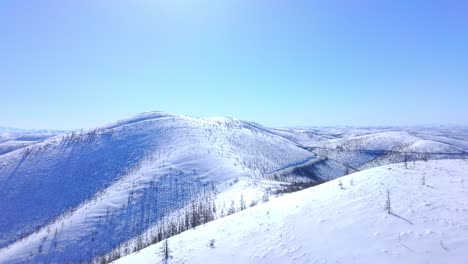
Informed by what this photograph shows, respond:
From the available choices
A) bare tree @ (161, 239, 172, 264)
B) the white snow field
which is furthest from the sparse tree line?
bare tree @ (161, 239, 172, 264)

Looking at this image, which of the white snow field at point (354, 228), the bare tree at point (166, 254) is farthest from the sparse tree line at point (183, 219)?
the bare tree at point (166, 254)

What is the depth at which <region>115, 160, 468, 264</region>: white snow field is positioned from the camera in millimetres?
9867

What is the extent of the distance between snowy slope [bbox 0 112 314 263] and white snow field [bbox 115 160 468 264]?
4403 cm

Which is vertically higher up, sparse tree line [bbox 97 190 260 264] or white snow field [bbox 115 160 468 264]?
white snow field [bbox 115 160 468 264]

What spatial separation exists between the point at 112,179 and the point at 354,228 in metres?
107

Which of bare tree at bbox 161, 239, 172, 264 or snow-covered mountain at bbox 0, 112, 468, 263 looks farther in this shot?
snow-covered mountain at bbox 0, 112, 468, 263

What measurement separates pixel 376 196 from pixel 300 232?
16.3ft

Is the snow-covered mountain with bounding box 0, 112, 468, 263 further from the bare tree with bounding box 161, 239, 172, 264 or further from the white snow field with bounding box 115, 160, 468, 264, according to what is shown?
the bare tree with bounding box 161, 239, 172, 264

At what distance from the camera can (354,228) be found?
12.0 meters

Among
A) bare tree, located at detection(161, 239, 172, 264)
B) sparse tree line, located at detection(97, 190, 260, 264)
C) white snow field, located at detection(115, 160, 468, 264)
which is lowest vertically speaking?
sparse tree line, located at detection(97, 190, 260, 264)

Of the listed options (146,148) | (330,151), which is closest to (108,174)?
(146,148)

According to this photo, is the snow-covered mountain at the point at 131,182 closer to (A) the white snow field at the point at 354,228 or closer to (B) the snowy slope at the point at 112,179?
(B) the snowy slope at the point at 112,179

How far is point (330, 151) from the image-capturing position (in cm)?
19038

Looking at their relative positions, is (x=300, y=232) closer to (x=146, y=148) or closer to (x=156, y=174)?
(x=156, y=174)
